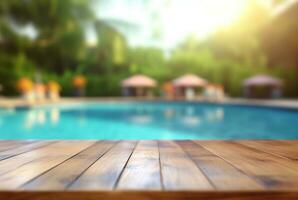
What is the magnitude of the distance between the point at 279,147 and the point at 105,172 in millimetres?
1390

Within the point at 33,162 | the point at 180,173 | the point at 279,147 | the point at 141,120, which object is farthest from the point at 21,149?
the point at 141,120

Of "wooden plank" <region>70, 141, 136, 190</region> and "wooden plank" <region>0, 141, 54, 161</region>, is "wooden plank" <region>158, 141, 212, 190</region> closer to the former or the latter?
"wooden plank" <region>70, 141, 136, 190</region>

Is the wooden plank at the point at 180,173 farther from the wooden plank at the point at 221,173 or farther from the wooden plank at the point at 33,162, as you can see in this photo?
the wooden plank at the point at 33,162

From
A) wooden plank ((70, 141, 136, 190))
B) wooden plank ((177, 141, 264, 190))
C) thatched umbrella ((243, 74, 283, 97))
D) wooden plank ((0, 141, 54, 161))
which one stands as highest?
thatched umbrella ((243, 74, 283, 97))

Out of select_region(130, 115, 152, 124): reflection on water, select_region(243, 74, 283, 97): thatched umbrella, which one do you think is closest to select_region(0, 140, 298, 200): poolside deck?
select_region(130, 115, 152, 124): reflection on water

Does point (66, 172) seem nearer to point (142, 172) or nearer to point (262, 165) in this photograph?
point (142, 172)

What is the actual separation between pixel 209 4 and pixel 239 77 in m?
6.93

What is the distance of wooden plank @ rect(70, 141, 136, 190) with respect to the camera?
1224 millimetres

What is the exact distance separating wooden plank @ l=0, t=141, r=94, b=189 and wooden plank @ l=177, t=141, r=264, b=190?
0.82 metres

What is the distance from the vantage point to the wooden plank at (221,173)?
121cm

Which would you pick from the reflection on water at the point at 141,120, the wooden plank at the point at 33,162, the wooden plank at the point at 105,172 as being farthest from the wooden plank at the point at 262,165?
the reflection on water at the point at 141,120

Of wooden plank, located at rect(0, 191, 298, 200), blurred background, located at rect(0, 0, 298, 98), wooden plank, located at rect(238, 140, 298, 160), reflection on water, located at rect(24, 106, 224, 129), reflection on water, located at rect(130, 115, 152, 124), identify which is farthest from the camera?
blurred background, located at rect(0, 0, 298, 98)

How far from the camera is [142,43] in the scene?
2341 centimetres

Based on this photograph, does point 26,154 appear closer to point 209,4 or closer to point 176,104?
point 176,104
